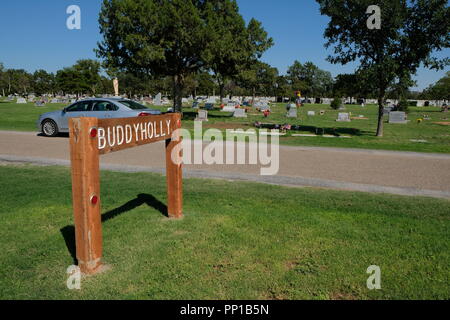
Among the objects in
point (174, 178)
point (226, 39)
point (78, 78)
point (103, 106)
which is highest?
point (78, 78)

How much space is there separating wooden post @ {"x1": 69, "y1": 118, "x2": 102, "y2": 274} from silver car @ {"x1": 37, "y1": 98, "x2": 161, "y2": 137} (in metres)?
8.89

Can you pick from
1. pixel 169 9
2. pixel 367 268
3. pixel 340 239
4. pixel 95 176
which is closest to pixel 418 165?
pixel 340 239

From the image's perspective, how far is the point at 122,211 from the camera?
16.1 feet

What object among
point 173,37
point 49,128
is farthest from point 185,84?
point 49,128

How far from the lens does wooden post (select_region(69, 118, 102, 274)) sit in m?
3.05

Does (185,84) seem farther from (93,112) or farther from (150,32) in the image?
(93,112)

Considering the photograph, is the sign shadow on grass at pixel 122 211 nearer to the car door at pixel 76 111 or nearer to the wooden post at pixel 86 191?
the wooden post at pixel 86 191

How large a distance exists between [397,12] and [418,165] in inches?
283

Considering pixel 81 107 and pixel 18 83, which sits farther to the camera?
pixel 18 83

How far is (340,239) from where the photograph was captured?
402cm

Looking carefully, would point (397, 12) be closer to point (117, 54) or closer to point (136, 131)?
point (136, 131)

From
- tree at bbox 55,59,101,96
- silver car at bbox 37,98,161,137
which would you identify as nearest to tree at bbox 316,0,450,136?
silver car at bbox 37,98,161,137

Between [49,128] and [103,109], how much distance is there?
2454 millimetres

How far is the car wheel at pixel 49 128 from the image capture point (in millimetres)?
13266
